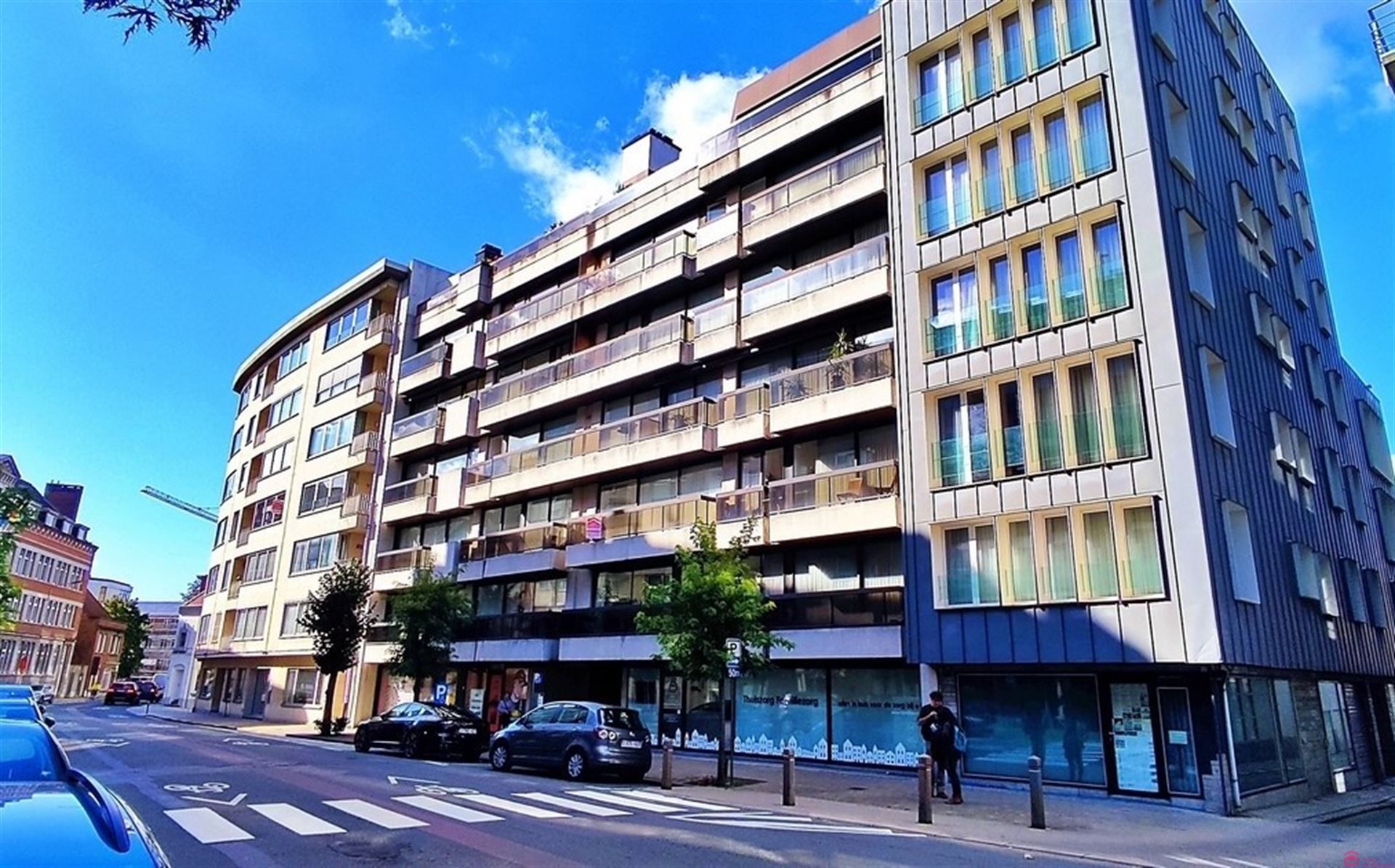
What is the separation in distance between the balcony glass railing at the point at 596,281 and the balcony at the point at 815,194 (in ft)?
9.09

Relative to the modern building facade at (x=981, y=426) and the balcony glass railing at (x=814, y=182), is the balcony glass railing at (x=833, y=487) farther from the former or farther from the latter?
the balcony glass railing at (x=814, y=182)

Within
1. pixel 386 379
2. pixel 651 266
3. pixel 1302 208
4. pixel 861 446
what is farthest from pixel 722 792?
pixel 386 379

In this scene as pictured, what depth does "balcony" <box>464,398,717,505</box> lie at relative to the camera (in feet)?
81.5

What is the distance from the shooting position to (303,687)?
3912 cm

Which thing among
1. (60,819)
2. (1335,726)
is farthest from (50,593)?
(1335,726)

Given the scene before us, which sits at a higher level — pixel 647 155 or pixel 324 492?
pixel 647 155

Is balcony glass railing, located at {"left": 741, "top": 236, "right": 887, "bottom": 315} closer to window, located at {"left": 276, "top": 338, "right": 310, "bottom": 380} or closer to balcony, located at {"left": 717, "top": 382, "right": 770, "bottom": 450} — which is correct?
balcony, located at {"left": 717, "top": 382, "right": 770, "bottom": 450}

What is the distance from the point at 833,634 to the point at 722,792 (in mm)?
5796

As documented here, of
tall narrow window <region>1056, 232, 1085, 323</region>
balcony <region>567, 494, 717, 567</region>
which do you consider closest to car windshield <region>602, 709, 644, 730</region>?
balcony <region>567, 494, 717, 567</region>

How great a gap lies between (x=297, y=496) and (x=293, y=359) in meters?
9.47

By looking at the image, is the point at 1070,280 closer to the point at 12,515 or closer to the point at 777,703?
the point at 777,703

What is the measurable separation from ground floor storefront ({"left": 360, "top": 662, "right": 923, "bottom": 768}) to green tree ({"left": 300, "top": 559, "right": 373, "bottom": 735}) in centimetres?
710

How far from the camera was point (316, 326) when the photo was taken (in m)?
46.6

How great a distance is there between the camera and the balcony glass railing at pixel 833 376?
→ 2073 cm
